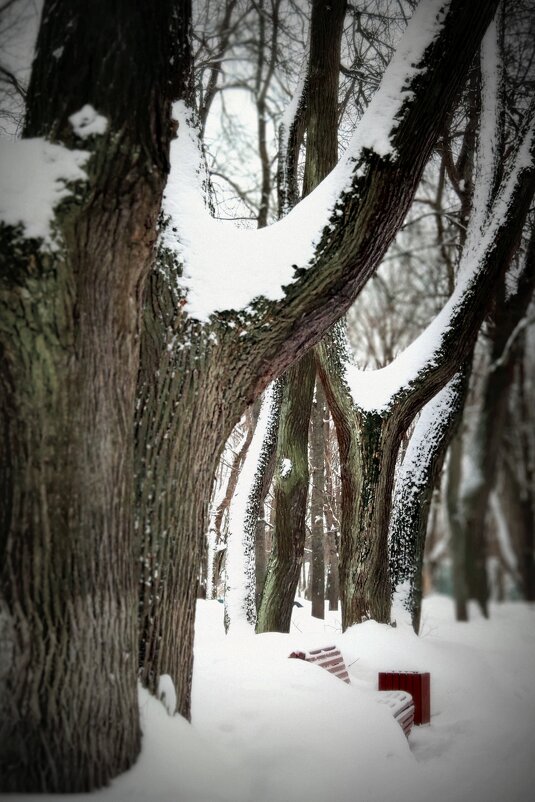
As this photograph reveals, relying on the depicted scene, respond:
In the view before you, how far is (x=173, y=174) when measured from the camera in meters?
3.47

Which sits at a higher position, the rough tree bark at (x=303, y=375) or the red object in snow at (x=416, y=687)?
the rough tree bark at (x=303, y=375)

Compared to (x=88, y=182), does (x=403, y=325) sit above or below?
above

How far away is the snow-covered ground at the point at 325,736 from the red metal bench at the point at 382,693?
5.9 inches

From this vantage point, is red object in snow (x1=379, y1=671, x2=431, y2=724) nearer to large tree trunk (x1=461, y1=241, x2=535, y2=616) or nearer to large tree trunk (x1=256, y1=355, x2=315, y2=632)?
large tree trunk (x1=256, y1=355, x2=315, y2=632)

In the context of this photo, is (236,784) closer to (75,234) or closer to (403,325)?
(75,234)

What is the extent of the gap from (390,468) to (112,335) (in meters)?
4.60

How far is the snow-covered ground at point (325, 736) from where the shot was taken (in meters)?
2.58

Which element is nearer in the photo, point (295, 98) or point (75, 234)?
point (75, 234)

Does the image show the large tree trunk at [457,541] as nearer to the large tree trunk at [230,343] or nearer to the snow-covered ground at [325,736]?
the snow-covered ground at [325,736]

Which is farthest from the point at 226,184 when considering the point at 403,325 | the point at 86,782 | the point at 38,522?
the point at 86,782

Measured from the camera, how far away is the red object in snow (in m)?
5.20

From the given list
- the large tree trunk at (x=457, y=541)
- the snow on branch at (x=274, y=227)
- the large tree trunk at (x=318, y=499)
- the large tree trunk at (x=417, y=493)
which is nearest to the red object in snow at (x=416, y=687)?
the large tree trunk at (x=417, y=493)

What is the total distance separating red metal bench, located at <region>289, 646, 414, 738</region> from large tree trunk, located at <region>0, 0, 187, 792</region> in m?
2.12

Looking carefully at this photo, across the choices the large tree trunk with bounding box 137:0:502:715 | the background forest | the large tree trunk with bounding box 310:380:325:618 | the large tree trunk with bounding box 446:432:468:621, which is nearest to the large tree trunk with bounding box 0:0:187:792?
the background forest
